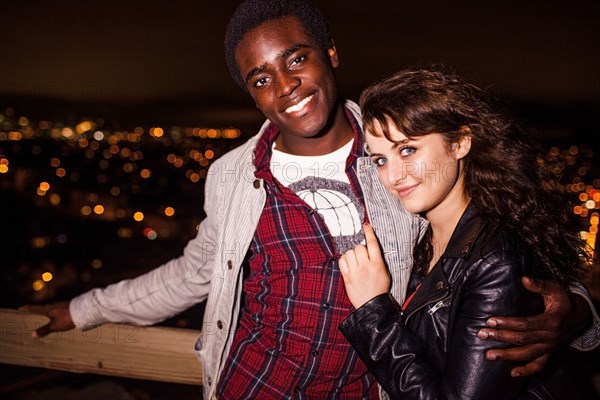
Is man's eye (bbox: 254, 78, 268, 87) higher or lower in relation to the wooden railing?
higher

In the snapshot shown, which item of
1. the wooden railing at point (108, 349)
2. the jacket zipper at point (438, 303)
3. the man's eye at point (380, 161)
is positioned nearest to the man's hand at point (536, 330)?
the jacket zipper at point (438, 303)

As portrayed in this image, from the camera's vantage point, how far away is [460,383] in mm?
1334

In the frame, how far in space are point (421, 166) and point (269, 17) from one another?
1.02m

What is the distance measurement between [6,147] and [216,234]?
72430mm

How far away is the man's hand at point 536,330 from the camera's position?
130cm

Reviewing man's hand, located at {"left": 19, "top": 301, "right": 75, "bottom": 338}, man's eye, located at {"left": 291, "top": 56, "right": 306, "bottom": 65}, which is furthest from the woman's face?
man's hand, located at {"left": 19, "top": 301, "right": 75, "bottom": 338}

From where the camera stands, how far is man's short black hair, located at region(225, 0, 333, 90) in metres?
2.14

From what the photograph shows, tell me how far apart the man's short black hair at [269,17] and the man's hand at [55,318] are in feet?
5.18

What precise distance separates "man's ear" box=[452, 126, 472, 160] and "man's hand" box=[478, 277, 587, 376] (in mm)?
523

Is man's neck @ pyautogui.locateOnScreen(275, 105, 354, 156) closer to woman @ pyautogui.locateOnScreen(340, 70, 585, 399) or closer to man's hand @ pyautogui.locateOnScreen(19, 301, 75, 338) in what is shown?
woman @ pyautogui.locateOnScreen(340, 70, 585, 399)

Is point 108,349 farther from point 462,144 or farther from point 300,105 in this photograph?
point 462,144

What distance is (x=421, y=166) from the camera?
1.68 meters

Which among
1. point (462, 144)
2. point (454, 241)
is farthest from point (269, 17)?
point (454, 241)

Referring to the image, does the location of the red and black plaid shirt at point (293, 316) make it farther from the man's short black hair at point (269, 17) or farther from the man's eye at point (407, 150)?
the man's short black hair at point (269, 17)
